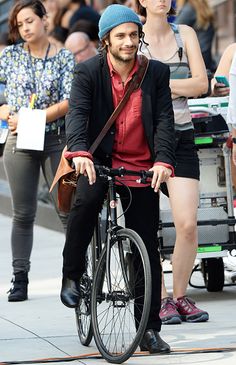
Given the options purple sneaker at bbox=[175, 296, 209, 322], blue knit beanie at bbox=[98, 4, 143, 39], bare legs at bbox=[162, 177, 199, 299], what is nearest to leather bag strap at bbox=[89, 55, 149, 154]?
blue knit beanie at bbox=[98, 4, 143, 39]

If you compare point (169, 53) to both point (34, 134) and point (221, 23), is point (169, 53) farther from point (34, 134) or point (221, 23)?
point (221, 23)

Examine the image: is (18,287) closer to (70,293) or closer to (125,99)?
(70,293)

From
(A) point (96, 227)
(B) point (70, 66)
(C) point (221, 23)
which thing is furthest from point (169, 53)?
(C) point (221, 23)

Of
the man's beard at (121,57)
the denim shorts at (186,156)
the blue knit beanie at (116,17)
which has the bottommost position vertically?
→ the denim shorts at (186,156)

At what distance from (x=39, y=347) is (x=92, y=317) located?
1.73 ft

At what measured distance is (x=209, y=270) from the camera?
8.81 meters

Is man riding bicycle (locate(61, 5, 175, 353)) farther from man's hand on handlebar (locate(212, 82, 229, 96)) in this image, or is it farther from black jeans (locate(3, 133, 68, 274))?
black jeans (locate(3, 133, 68, 274))

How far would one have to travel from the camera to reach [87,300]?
697cm

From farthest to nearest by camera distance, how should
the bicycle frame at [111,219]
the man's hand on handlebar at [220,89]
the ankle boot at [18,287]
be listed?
the ankle boot at [18,287] → the man's hand on handlebar at [220,89] → the bicycle frame at [111,219]

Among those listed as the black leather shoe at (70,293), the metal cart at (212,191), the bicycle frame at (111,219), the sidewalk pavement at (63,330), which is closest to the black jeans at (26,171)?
the sidewalk pavement at (63,330)

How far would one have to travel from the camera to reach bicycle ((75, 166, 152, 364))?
6.50 meters

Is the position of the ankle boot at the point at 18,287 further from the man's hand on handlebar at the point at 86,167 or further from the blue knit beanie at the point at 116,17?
the blue knit beanie at the point at 116,17

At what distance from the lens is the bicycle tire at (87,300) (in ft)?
22.8

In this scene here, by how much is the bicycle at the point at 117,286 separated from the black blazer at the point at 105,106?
0.23 metres
